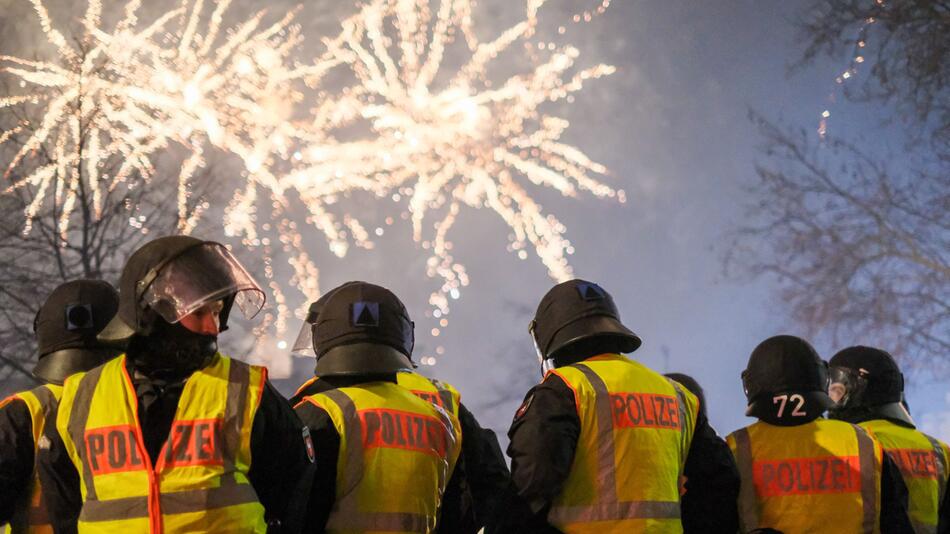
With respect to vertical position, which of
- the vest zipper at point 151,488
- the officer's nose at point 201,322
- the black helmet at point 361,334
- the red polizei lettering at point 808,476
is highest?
the black helmet at point 361,334

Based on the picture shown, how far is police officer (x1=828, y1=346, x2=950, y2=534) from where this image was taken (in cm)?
604

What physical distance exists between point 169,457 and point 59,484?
0.47 m

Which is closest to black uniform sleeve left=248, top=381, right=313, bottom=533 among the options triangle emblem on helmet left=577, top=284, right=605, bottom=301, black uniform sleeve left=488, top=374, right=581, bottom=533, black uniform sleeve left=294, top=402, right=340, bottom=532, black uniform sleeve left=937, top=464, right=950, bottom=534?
black uniform sleeve left=294, top=402, right=340, bottom=532

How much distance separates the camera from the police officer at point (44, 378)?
373 cm

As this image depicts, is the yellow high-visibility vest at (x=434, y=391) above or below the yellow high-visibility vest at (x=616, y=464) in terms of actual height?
above

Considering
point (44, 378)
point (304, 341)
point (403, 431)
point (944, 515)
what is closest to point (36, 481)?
point (44, 378)

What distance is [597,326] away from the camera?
4836 millimetres

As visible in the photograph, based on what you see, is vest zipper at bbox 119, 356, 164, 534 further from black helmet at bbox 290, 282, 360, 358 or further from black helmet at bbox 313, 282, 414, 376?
black helmet at bbox 290, 282, 360, 358

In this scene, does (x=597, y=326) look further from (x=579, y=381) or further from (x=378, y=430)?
(x=378, y=430)

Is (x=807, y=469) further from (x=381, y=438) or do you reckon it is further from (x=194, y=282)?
(x=194, y=282)

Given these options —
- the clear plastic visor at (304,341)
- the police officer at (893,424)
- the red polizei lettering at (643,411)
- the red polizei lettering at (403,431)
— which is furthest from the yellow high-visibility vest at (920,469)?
the clear plastic visor at (304,341)

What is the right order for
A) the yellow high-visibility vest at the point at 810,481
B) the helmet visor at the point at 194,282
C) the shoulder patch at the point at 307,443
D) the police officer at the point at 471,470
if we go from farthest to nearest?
1. the yellow high-visibility vest at the point at 810,481
2. the police officer at the point at 471,470
3. the shoulder patch at the point at 307,443
4. the helmet visor at the point at 194,282

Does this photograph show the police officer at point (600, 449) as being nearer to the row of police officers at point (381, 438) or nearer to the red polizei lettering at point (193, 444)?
the row of police officers at point (381, 438)

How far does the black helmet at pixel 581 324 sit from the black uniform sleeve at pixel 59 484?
90.0 inches
